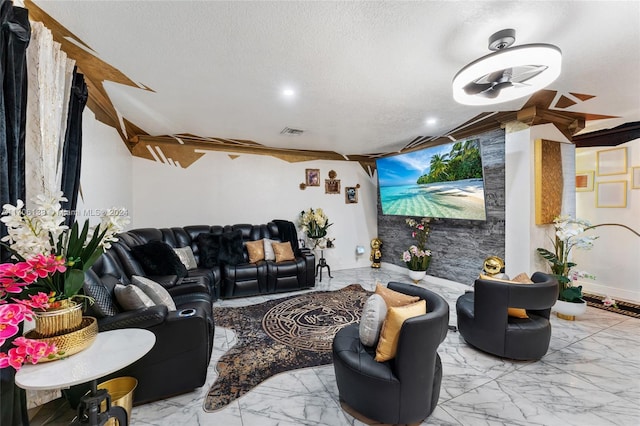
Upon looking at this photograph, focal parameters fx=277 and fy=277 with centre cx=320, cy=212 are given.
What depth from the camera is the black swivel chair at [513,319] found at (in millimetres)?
2406

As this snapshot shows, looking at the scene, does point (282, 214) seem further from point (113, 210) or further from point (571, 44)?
point (571, 44)

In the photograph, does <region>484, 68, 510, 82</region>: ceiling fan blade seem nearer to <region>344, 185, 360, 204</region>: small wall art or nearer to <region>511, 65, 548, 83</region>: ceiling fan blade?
<region>511, 65, 548, 83</region>: ceiling fan blade

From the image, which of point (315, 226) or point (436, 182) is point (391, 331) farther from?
point (315, 226)

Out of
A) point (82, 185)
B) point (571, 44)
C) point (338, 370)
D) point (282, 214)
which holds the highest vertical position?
point (571, 44)

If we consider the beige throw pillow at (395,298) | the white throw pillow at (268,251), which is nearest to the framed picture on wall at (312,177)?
the white throw pillow at (268,251)

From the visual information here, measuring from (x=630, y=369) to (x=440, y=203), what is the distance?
2.84m

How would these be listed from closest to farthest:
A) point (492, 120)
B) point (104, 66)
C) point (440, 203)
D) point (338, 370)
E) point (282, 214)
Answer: point (338, 370)
point (104, 66)
point (492, 120)
point (440, 203)
point (282, 214)

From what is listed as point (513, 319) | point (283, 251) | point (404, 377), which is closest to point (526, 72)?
point (513, 319)

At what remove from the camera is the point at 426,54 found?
7.02ft

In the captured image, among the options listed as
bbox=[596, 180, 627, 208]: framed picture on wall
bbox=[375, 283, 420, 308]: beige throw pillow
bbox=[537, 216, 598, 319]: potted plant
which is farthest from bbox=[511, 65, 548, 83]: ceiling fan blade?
bbox=[596, 180, 627, 208]: framed picture on wall

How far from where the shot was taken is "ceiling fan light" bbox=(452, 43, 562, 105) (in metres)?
1.65

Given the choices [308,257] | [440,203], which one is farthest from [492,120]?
[308,257]

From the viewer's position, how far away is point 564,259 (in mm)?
3523

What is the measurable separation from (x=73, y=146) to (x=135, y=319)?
1509 mm
